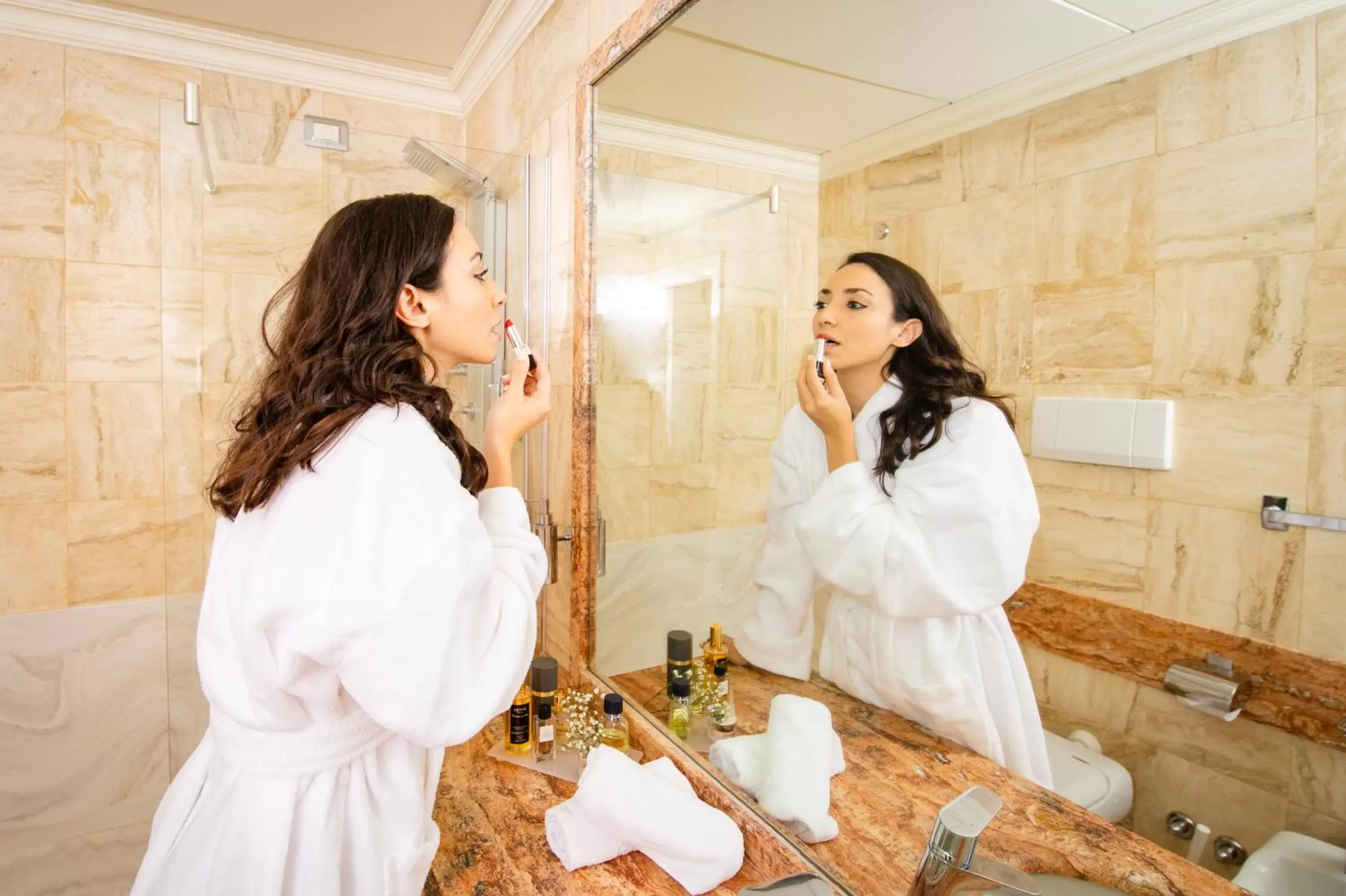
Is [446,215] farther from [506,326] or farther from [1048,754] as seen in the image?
[1048,754]

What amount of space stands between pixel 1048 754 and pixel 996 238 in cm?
43

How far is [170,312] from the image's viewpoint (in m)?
1.51

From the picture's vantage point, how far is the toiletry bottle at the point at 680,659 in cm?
112

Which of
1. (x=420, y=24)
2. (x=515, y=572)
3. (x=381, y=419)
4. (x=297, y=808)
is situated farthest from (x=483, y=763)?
(x=420, y=24)

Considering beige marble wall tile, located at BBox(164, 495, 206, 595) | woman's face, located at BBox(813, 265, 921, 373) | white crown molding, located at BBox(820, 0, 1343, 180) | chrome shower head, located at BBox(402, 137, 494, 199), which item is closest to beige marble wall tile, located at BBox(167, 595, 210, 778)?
beige marble wall tile, located at BBox(164, 495, 206, 595)

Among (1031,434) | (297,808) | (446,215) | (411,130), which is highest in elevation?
(411,130)

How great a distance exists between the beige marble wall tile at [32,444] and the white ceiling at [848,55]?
170 cm

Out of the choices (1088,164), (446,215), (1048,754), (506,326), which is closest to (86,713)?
(506,326)

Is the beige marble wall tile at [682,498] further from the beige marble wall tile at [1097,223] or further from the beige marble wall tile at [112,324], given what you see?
the beige marble wall tile at [112,324]

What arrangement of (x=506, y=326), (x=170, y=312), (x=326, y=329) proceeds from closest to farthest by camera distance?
1. (x=326, y=329)
2. (x=506, y=326)
3. (x=170, y=312)

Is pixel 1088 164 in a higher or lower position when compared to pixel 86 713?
higher

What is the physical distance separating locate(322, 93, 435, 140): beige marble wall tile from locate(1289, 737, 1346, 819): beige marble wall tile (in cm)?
232

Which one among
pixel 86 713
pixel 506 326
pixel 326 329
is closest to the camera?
pixel 326 329

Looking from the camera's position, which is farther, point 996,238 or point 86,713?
point 86,713
